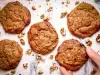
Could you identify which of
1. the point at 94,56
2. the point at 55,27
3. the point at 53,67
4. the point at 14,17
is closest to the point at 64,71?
the point at 53,67

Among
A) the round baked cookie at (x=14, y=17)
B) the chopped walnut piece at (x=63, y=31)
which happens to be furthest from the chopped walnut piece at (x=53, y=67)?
the round baked cookie at (x=14, y=17)

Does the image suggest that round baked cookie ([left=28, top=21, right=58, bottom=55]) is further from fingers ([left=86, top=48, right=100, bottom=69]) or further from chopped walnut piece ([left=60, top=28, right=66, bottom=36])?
fingers ([left=86, top=48, right=100, bottom=69])

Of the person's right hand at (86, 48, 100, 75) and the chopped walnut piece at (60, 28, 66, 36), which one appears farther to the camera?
the chopped walnut piece at (60, 28, 66, 36)

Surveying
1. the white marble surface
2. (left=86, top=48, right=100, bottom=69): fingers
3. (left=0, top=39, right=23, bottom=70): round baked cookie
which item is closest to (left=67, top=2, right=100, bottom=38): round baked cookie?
the white marble surface

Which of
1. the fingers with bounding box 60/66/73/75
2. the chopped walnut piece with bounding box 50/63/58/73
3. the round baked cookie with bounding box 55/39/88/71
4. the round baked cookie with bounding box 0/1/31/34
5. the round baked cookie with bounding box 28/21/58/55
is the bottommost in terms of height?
the fingers with bounding box 60/66/73/75

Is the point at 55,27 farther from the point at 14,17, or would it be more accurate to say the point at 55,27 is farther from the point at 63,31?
the point at 14,17

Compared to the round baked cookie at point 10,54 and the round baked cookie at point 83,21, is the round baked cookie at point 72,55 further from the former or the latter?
the round baked cookie at point 10,54
